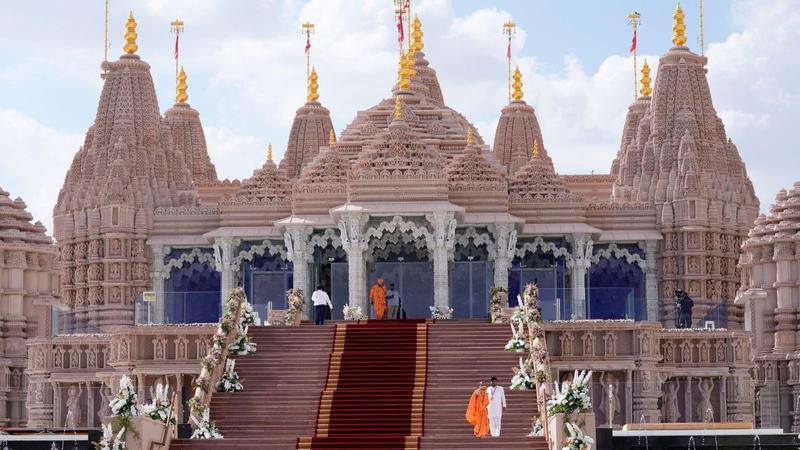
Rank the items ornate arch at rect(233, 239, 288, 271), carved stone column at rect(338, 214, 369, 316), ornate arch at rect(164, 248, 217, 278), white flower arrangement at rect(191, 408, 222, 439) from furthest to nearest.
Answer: ornate arch at rect(164, 248, 217, 278) → ornate arch at rect(233, 239, 288, 271) → carved stone column at rect(338, 214, 369, 316) → white flower arrangement at rect(191, 408, 222, 439)

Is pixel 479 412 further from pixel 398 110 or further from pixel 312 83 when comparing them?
pixel 312 83

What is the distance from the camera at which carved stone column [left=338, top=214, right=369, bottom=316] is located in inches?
3184

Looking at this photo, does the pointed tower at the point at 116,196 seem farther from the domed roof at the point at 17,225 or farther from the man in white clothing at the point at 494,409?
the man in white clothing at the point at 494,409

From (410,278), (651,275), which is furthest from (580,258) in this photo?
(410,278)

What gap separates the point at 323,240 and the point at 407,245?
2.69 meters

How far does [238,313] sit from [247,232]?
736 inches

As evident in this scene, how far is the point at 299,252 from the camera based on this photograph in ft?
275

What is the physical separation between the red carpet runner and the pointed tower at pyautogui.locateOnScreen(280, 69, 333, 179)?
34.9 meters

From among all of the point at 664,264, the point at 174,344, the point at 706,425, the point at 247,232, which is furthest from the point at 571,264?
the point at 706,425

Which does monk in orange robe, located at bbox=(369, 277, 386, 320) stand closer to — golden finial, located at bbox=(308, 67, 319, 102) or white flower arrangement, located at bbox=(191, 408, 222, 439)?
white flower arrangement, located at bbox=(191, 408, 222, 439)

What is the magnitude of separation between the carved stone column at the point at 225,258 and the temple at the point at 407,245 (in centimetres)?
7

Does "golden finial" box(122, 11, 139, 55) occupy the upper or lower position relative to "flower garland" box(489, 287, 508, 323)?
upper

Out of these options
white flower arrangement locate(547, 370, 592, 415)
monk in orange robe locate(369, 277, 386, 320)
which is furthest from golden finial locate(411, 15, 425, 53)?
white flower arrangement locate(547, 370, 592, 415)

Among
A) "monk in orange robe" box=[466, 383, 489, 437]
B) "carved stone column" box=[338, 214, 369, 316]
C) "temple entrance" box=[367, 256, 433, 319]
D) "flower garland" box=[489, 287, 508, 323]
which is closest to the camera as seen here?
"monk in orange robe" box=[466, 383, 489, 437]
